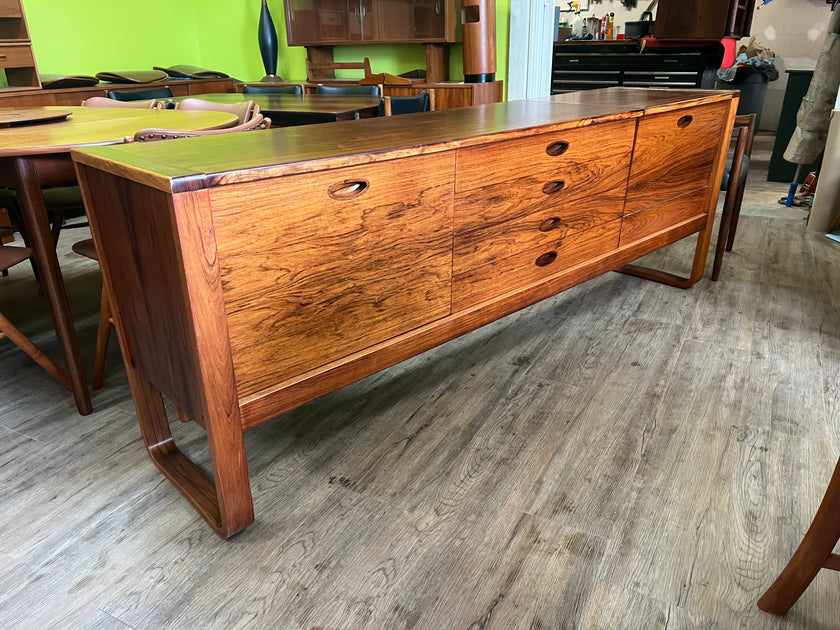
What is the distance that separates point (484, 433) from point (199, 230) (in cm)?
96

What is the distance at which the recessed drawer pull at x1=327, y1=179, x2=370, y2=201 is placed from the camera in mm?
1199

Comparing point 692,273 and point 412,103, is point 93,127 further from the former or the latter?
point 692,273

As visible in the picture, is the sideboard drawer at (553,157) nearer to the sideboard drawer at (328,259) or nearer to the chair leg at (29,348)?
the sideboard drawer at (328,259)

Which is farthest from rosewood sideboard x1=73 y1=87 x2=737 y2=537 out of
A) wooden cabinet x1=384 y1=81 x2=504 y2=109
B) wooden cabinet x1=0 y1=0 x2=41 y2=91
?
wooden cabinet x1=0 y1=0 x2=41 y2=91

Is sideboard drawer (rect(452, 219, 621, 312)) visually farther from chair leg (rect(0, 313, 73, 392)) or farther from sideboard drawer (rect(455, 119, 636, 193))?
chair leg (rect(0, 313, 73, 392))

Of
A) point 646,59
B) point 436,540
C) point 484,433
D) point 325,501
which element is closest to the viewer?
point 436,540

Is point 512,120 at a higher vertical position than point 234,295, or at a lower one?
higher

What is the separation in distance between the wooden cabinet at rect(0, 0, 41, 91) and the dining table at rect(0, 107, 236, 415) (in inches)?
93.7

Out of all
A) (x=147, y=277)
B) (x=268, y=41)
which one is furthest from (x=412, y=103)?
(x=268, y=41)

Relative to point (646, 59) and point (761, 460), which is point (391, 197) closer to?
point (761, 460)

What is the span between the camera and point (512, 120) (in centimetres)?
172

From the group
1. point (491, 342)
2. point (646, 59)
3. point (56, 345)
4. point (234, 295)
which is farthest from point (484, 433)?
point (646, 59)

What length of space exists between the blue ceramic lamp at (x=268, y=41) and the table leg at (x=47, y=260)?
3.97 m

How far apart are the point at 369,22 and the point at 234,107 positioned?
2.70 meters
